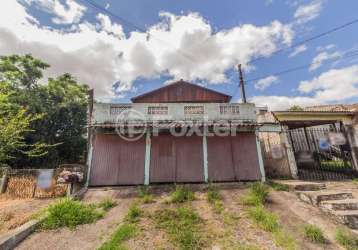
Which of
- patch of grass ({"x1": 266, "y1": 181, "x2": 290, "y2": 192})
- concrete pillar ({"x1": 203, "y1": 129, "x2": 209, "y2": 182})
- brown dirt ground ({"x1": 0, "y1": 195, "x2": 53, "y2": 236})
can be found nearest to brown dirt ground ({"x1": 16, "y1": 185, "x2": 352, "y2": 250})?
patch of grass ({"x1": 266, "y1": 181, "x2": 290, "y2": 192})

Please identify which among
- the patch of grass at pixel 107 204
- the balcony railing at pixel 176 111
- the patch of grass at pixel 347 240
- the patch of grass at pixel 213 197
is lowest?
the patch of grass at pixel 347 240

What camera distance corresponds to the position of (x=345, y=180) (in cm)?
988

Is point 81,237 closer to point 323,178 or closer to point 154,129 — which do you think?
point 154,129

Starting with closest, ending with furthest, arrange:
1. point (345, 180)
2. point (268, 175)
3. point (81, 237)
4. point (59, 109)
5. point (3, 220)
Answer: point (81, 237)
point (3, 220)
point (345, 180)
point (268, 175)
point (59, 109)

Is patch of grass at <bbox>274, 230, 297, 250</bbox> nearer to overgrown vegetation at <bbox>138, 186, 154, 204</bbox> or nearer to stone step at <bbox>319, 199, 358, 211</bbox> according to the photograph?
stone step at <bbox>319, 199, 358, 211</bbox>

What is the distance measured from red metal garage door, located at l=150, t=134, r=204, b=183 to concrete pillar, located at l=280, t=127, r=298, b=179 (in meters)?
5.26

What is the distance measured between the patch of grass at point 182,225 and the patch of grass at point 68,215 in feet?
7.60

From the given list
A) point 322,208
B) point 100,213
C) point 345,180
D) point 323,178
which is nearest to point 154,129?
point 100,213

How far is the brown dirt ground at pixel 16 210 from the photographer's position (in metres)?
6.00

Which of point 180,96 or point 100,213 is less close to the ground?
point 180,96

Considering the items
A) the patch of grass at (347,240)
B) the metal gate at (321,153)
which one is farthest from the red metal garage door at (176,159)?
the metal gate at (321,153)

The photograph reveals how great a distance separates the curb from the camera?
464cm

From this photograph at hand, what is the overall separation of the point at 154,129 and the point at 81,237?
20.2 ft

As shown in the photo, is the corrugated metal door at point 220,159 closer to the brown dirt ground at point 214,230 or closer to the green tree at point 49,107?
the brown dirt ground at point 214,230
